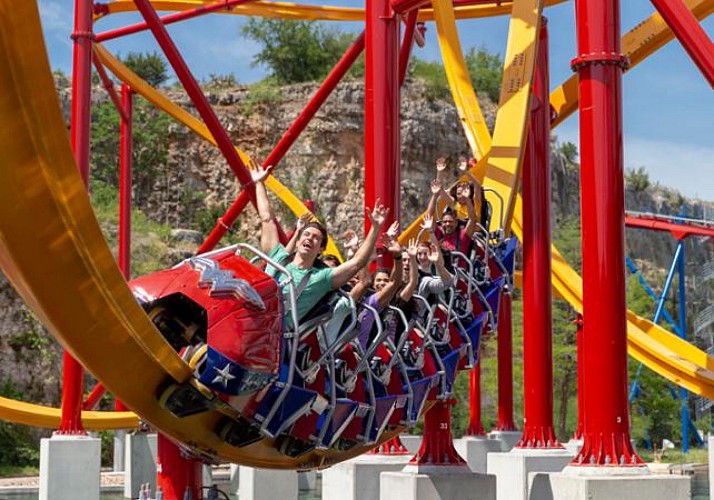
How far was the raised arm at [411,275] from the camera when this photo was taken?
263 inches

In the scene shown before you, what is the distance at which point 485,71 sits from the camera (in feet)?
119

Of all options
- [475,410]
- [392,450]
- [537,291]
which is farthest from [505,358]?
[392,450]

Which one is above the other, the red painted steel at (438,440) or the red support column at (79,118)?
the red support column at (79,118)

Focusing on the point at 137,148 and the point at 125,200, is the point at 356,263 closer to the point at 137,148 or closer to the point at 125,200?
the point at 125,200

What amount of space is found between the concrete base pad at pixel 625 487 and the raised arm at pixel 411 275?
1.47 meters

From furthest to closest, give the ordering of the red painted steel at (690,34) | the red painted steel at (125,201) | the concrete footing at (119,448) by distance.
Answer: the concrete footing at (119,448) < the red painted steel at (125,201) < the red painted steel at (690,34)

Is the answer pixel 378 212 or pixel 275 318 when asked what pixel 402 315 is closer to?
pixel 378 212

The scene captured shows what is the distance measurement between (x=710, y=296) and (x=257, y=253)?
1460 inches

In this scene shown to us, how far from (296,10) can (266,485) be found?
7.10m

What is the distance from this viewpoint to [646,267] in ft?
121

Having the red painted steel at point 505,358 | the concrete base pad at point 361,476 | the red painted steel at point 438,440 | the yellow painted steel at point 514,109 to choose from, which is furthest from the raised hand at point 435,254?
the red painted steel at point 505,358

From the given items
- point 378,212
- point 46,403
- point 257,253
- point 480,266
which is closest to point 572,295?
point 480,266

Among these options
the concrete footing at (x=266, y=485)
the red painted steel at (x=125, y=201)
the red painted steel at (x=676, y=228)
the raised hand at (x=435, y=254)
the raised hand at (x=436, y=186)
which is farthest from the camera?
the red painted steel at (x=676, y=228)

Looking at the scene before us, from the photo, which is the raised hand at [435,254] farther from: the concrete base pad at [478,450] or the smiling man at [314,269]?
the concrete base pad at [478,450]
